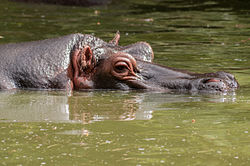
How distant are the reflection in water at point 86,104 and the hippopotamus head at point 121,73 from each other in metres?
0.20

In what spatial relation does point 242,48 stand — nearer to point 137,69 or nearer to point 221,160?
A: point 137,69

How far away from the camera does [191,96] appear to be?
6.39 meters

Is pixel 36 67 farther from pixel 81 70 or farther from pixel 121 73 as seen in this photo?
pixel 121 73

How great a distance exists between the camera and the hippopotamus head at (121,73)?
22.6 feet

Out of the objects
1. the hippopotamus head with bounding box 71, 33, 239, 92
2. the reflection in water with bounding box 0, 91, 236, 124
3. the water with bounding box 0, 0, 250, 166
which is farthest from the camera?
the hippopotamus head with bounding box 71, 33, 239, 92

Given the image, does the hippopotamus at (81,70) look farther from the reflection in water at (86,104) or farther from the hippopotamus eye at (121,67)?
the reflection in water at (86,104)

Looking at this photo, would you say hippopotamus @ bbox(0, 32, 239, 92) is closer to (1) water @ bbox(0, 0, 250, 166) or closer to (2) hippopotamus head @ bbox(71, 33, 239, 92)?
(2) hippopotamus head @ bbox(71, 33, 239, 92)

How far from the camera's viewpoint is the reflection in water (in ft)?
17.5

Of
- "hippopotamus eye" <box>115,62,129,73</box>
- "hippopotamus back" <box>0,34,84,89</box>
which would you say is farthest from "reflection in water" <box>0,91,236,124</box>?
"hippopotamus eye" <box>115,62,129,73</box>

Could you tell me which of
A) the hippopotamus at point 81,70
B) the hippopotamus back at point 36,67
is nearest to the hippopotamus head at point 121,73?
the hippopotamus at point 81,70

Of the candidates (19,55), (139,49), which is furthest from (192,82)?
(19,55)

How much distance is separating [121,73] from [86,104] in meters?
1.04

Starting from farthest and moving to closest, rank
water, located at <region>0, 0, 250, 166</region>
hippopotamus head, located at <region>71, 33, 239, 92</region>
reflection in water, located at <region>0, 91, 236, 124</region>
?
hippopotamus head, located at <region>71, 33, 239, 92</region>, reflection in water, located at <region>0, 91, 236, 124</region>, water, located at <region>0, 0, 250, 166</region>

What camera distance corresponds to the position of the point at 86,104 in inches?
240
